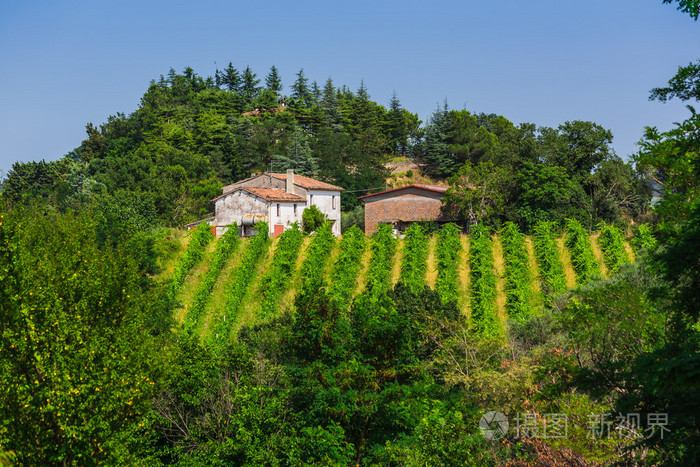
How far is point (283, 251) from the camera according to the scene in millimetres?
33031

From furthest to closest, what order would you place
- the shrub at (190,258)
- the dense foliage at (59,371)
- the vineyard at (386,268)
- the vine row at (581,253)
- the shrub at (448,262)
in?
the shrub at (190,258) < the vine row at (581,253) < the shrub at (448,262) < the vineyard at (386,268) < the dense foliage at (59,371)

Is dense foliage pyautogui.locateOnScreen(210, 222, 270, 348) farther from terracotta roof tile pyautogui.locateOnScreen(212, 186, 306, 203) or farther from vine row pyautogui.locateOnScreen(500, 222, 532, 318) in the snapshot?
vine row pyautogui.locateOnScreen(500, 222, 532, 318)

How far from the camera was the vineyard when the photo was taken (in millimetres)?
28203

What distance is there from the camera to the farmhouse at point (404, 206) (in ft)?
147

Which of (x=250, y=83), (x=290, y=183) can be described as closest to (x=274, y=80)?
(x=250, y=83)

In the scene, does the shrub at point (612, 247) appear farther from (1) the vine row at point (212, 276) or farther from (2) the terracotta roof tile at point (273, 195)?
(2) the terracotta roof tile at point (273, 195)

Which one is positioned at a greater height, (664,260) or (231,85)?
(231,85)

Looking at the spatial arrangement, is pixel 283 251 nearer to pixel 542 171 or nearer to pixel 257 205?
pixel 257 205

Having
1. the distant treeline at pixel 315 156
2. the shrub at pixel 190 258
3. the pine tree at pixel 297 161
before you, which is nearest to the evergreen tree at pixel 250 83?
the distant treeline at pixel 315 156

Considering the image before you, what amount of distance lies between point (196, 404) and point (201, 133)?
61406 millimetres

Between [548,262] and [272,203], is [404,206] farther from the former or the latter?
[548,262]

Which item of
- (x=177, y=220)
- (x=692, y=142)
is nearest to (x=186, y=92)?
(x=177, y=220)

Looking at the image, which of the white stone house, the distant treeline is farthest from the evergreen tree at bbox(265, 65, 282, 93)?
the white stone house

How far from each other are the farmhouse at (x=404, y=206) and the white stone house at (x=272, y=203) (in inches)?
210
